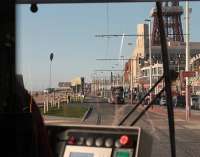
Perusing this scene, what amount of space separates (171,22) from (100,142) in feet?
2.07

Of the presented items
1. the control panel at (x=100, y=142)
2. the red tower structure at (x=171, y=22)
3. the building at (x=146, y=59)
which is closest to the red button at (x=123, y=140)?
the control panel at (x=100, y=142)

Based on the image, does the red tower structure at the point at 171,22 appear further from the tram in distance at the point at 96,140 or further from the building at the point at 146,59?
the tram in distance at the point at 96,140

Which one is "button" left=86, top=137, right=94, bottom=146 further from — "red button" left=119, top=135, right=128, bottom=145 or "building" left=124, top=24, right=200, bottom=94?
"building" left=124, top=24, right=200, bottom=94

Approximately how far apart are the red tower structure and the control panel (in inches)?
17.3

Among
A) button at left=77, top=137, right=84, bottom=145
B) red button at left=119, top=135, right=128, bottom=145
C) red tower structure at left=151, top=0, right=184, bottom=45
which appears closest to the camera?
red tower structure at left=151, top=0, right=184, bottom=45

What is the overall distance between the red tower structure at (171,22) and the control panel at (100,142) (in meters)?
0.44

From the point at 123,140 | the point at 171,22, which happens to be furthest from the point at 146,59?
the point at 123,140

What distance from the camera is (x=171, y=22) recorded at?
8.07 ft

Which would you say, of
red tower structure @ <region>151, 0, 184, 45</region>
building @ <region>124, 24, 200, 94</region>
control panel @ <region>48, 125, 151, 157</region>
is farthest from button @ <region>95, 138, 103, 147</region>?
red tower structure @ <region>151, 0, 184, 45</region>

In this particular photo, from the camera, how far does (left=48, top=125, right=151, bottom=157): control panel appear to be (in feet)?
8.05

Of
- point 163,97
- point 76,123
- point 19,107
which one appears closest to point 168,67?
point 163,97

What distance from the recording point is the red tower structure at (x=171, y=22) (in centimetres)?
236

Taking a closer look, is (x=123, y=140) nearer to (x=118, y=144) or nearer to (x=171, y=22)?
(x=118, y=144)

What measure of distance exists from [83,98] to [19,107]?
844 millimetres
